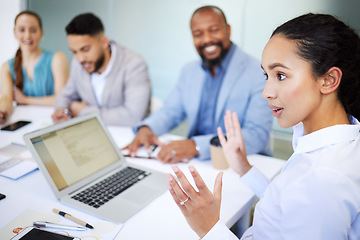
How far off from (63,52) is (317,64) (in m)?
1.77

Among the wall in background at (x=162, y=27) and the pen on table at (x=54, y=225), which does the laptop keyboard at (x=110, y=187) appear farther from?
the wall in background at (x=162, y=27)

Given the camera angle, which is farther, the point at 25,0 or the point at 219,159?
the point at 25,0

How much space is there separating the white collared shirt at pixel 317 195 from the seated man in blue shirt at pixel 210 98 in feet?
1.90

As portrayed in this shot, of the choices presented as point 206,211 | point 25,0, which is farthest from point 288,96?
point 25,0

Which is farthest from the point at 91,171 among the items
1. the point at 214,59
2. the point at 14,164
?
the point at 214,59

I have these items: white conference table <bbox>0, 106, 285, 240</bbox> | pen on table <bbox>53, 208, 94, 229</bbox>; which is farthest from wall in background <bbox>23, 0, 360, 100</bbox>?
pen on table <bbox>53, 208, 94, 229</bbox>

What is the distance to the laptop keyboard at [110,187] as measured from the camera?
973 millimetres

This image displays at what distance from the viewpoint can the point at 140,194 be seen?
3.31ft

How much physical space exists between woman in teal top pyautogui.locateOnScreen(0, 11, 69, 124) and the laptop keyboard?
0.85 metres

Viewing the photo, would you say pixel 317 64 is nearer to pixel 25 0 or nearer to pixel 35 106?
pixel 25 0

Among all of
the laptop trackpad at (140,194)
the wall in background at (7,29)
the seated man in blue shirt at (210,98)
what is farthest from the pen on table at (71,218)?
the wall in background at (7,29)

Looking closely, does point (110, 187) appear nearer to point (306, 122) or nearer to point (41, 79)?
point (306, 122)

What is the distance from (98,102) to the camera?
2.12m

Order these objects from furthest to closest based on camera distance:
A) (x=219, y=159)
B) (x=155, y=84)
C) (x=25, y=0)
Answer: (x=155, y=84)
(x=25, y=0)
(x=219, y=159)
